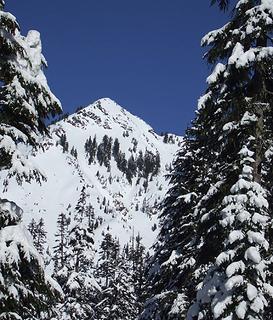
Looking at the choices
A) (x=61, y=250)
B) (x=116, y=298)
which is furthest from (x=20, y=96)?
(x=116, y=298)

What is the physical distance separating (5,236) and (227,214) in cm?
476

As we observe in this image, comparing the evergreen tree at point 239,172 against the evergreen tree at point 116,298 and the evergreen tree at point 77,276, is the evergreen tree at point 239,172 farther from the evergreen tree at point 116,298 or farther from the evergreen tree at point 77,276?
the evergreen tree at point 116,298

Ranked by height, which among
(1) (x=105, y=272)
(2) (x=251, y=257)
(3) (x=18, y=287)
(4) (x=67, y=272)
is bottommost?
(3) (x=18, y=287)

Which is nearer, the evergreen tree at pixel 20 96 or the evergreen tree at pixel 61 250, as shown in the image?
the evergreen tree at pixel 20 96

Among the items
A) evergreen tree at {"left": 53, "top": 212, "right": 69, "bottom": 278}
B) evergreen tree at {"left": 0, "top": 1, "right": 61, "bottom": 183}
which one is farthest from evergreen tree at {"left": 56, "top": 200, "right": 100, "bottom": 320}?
evergreen tree at {"left": 0, "top": 1, "right": 61, "bottom": 183}

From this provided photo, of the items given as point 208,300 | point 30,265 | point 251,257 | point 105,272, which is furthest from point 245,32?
point 105,272

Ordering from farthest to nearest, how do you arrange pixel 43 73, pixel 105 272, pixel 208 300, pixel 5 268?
pixel 105 272 → pixel 208 300 → pixel 43 73 → pixel 5 268

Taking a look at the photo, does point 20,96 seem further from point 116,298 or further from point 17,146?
point 116,298

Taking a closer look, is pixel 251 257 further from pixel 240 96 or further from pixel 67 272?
pixel 67 272

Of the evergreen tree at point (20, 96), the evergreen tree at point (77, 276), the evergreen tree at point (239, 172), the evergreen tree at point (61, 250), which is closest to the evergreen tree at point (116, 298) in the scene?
the evergreen tree at point (61, 250)

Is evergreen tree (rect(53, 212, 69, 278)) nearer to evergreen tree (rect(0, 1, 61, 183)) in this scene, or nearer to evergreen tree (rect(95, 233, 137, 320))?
evergreen tree (rect(95, 233, 137, 320))

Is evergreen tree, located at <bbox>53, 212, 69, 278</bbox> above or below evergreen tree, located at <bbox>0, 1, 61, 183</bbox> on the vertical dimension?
above

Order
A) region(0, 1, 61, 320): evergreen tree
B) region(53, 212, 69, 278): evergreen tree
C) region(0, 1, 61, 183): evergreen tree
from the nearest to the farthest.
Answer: region(0, 1, 61, 320): evergreen tree < region(0, 1, 61, 183): evergreen tree < region(53, 212, 69, 278): evergreen tree

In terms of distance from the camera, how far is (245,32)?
12000 millimetres
